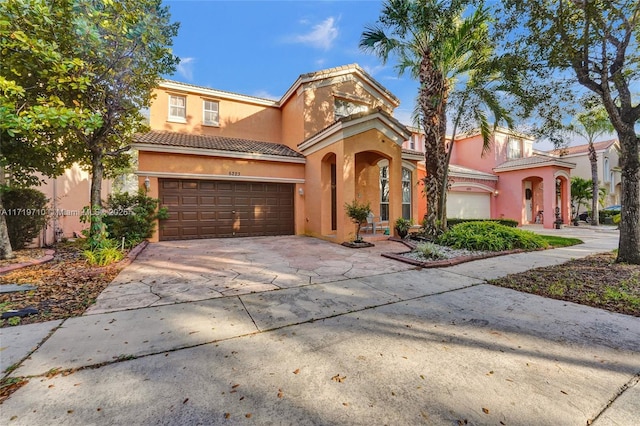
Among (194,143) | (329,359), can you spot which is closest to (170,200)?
(194,143)

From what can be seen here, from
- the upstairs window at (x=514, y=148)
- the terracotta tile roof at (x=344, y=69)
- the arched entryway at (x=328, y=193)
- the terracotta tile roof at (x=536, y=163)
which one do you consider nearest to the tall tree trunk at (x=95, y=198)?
the arched entryway at (x=328, y=193)

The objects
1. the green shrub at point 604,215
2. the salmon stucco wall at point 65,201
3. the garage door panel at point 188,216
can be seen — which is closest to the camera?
the salmon stucco wall at point 65,201

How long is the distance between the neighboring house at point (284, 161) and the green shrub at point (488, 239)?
2.50 meters

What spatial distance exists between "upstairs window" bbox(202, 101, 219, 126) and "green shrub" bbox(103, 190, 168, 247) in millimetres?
5759

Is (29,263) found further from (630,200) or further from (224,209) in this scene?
(630,200)

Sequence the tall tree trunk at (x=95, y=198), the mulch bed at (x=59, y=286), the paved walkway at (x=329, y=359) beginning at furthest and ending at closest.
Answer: the tall tree trunk at (x=95, y=198) < the mulch bed at (x=59, y=286) < the paved walkway at (x=329, y=359)

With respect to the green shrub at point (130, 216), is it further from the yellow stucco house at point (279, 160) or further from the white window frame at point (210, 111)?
the white window frame at point (210, 111)

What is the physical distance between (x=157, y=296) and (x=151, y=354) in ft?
6.32

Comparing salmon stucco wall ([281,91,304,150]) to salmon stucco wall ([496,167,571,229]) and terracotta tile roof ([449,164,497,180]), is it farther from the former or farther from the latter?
salmon stucco wall ([496,167,571,229])

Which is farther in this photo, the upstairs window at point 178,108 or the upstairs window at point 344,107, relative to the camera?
the upstairs window at point 344,107

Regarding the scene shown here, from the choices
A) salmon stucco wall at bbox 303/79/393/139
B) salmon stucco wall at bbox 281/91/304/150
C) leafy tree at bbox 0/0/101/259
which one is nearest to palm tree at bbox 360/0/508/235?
salmon stucco wall at bbox 303/79/393/139

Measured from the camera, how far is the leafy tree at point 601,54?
591 centimetres

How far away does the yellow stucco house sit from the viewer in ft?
33.4

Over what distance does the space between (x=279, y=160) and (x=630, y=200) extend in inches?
432
